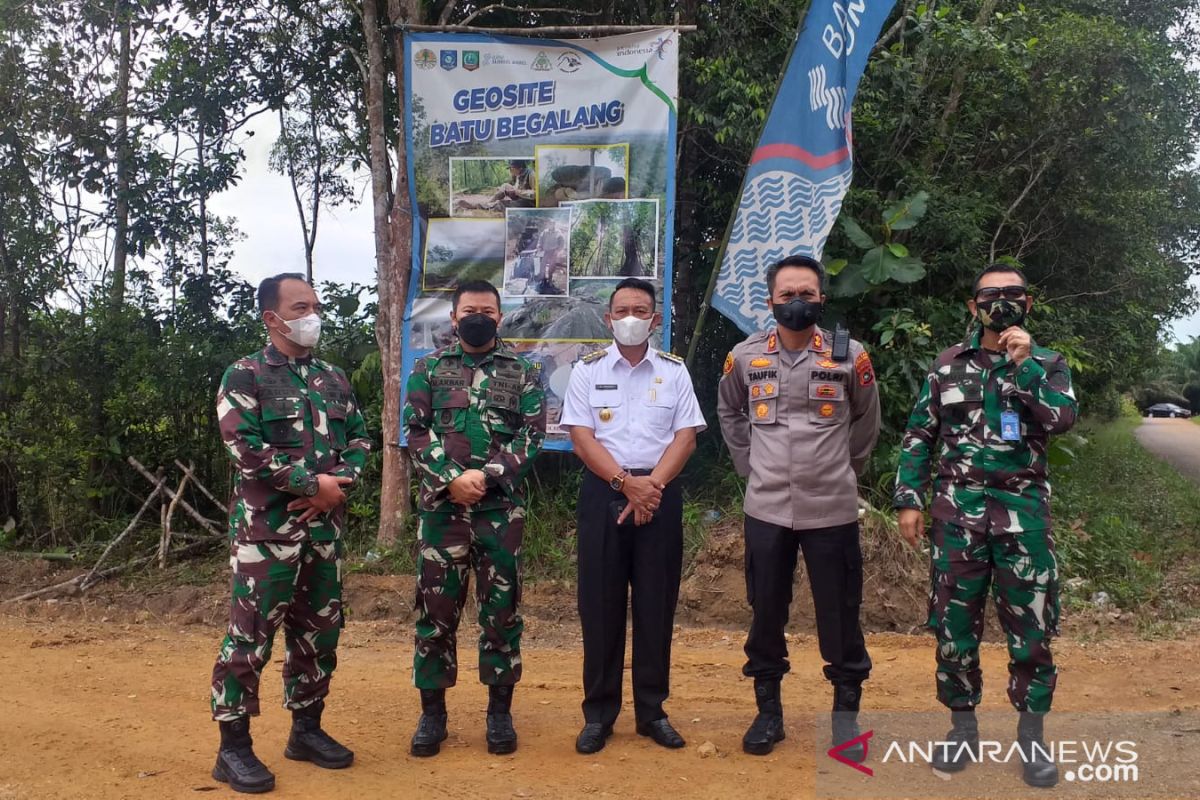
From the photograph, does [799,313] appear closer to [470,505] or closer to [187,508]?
[470,505]

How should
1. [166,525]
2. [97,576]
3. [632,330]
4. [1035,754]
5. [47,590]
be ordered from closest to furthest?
[1035,754] → [632,330] → [47,590] → [97,576] → [166,525]

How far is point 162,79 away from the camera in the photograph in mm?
8359

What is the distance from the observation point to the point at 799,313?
12.4 feet

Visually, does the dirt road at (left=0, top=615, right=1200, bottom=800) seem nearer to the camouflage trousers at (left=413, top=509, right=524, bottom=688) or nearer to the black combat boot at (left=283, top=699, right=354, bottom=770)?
the black combat boot at (left=283, top=699, right=354, bottom=770)

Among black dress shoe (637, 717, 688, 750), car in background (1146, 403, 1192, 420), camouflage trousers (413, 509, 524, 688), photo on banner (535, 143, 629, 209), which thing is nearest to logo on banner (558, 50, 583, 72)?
photo on banner (535, 143, 629, 209)

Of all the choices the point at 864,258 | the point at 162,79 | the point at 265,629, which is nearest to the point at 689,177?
the point at 864,258

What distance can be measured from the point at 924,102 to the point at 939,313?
2.13 m

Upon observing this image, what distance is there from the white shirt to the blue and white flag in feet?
8.54

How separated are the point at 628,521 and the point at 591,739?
34.7 inches

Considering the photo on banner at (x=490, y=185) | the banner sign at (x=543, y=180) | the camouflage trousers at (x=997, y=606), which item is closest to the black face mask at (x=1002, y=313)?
the camouflage trousers at (x=997, y=606)

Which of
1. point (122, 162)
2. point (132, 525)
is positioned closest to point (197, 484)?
point (132, 525)

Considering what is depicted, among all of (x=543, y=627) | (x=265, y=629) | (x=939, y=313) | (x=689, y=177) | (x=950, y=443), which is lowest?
(x=543, y=627)

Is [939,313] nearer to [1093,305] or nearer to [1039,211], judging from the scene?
[1039,211]

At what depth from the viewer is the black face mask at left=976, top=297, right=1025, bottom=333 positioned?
3.59 m
